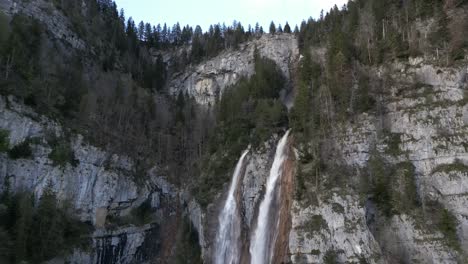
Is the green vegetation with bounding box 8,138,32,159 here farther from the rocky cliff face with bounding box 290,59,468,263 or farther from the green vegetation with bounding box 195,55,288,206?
the rocky cliff face with bounding box 290,59,468,263

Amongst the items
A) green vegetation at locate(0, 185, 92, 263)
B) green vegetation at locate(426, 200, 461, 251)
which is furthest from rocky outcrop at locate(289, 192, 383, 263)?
green vegetation at locate(0, 185, 92, 263)

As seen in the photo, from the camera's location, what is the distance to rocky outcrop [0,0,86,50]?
5709cm

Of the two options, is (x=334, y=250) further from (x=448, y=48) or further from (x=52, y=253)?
(x=52, y=253)

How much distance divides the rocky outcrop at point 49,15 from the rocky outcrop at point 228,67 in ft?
80.4

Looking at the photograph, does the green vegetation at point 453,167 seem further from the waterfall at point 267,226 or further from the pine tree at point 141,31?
the pine tree at point 141,31

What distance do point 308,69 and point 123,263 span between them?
30344 millimetres

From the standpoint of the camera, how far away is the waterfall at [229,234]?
3600 cm

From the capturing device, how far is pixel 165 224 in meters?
49.1

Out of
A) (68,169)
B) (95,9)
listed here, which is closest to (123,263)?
(68,169)

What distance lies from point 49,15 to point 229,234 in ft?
158

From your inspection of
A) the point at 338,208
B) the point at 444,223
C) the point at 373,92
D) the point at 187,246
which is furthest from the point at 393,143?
the point at 187,246

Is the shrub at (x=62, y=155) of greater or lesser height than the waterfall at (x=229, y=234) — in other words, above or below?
above

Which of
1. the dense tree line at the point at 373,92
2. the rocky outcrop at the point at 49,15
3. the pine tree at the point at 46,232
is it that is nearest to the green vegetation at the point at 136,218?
the pine tree at the point at 46,232

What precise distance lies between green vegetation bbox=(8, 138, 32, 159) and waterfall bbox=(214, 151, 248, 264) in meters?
20.9
